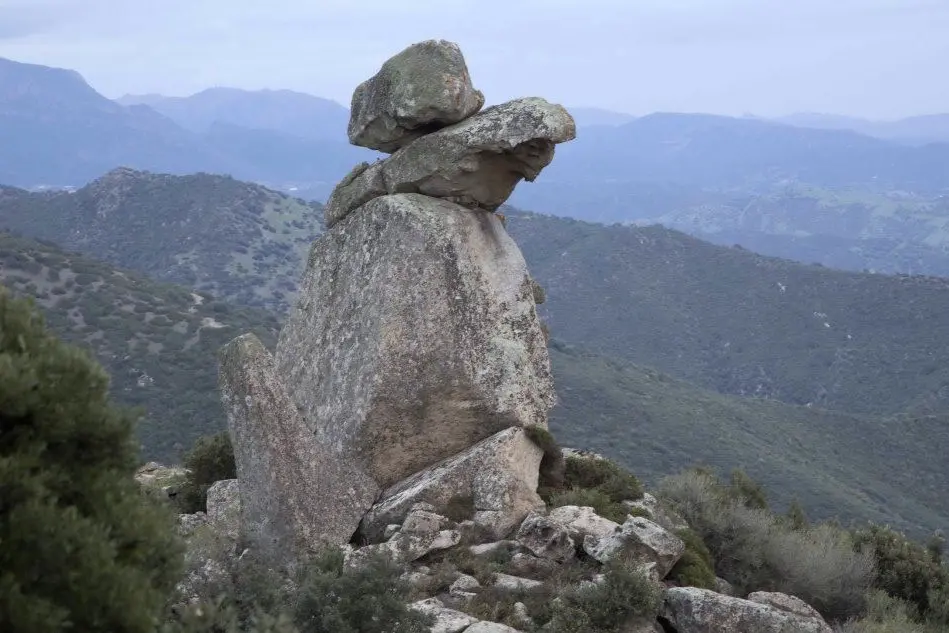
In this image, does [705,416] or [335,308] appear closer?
[335,308]

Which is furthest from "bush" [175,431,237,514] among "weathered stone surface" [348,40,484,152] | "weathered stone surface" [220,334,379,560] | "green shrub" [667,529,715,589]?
"green shrub" [667,529,715,589]

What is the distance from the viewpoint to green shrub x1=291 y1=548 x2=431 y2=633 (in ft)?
25.3

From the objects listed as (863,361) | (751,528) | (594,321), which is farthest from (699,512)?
(594,321)

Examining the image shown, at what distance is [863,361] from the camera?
257 ft

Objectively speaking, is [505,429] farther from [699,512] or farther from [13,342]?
[13,342]

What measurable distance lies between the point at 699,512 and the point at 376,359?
17.1ft

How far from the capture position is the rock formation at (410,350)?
11023 mm

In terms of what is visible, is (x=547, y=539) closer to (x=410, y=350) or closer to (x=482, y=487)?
(x=482, y=487)

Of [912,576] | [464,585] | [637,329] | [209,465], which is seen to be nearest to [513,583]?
[464,585]

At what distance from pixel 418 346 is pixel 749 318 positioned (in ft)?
274

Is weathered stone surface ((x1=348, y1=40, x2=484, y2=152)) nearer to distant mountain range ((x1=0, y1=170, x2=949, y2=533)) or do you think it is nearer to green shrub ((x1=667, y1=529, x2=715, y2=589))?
green shrub ((x1=667, y1=529, x2=715, y2=589))

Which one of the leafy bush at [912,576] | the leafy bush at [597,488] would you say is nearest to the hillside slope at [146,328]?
the leafy bush at [597,488]

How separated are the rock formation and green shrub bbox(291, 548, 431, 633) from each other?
2.26m

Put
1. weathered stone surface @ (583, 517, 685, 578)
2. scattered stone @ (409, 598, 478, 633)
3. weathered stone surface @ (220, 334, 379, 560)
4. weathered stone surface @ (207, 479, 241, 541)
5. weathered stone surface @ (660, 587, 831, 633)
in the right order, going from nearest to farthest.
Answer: scattered stone @ (409, 598, 478, 633) < weathered stone surface @ (660, 587, 831, 633) < weathered stone surface @ (583, 517, 685, 578) < weathered stone surface @ (220, 334, 379, 560) < weathered stone surface @ (207, 479, 241, 541)
